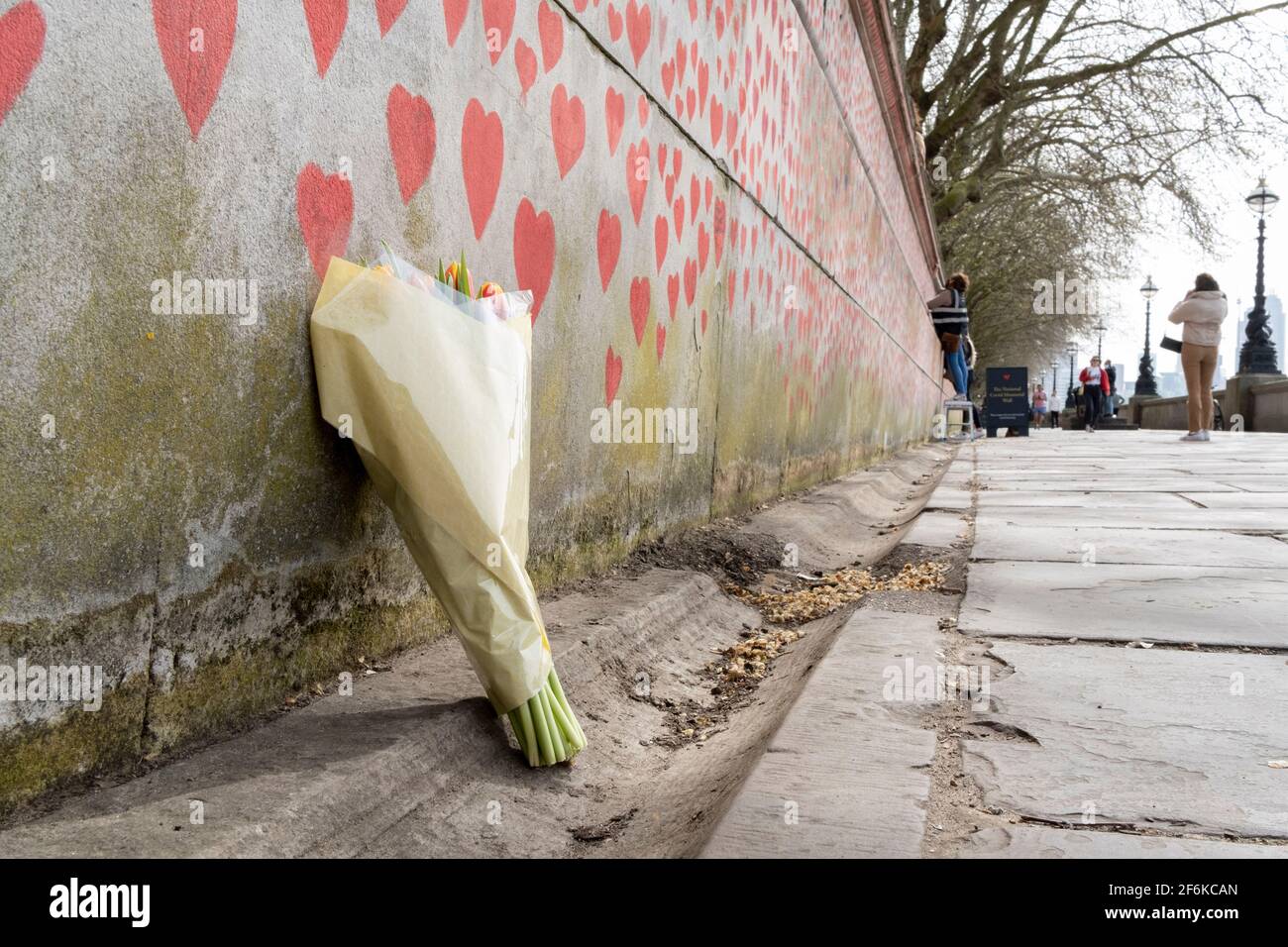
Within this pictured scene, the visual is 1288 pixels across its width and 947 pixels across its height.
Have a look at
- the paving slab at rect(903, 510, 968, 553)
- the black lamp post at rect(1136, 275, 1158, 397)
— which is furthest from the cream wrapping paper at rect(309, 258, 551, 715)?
the black lamp post at rect(1136, 275, 1158, 397)

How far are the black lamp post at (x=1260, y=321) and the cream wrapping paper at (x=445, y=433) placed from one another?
22.9 meters

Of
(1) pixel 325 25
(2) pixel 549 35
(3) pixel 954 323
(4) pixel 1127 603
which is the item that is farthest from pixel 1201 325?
(1) pixel 325 25

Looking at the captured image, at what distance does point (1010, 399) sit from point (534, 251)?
20.1 m

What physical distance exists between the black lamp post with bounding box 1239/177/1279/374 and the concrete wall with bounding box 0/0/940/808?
836 inches

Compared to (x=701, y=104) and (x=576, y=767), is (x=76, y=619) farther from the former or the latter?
(x=701, y=104)

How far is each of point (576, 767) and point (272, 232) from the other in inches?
40.3

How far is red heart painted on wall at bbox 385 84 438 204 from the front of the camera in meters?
1.93

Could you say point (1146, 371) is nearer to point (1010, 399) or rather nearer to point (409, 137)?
point (1010, 399)

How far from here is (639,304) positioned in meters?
3.34

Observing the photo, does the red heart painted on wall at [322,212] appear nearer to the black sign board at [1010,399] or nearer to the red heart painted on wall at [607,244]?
the red heart painted on wall at [607,244]

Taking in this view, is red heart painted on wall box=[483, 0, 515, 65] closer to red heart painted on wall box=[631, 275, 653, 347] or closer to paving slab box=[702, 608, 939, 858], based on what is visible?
red heart painted on wall box=[631, 275, 653, 347]

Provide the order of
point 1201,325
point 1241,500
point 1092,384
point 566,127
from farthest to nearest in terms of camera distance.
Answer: point 1092,384 → point 1201,325 → point 1241,500 → point 566,127

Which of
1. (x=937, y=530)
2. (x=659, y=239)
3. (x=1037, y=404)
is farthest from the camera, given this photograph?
(x=1037, y=404)
